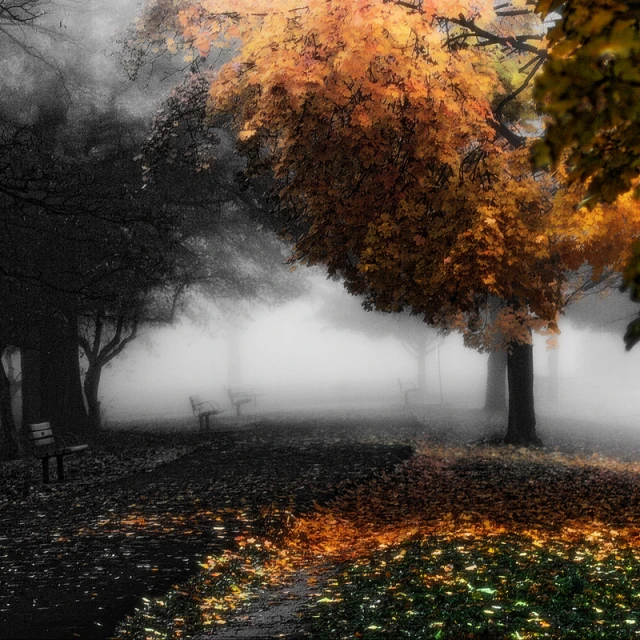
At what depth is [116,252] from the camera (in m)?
16.2

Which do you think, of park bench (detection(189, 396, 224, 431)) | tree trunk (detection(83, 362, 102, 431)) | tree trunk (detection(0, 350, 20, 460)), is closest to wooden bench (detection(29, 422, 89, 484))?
tree trunk (detection(0, 350, 20, 460))

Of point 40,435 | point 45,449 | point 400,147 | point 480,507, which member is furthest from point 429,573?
point 40,435

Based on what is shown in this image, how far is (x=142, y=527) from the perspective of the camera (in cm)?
765

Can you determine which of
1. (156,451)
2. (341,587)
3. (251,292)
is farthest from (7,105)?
(341,587)

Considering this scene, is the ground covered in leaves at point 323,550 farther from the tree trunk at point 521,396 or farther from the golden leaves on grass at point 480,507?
the tree trunk at point 521,396

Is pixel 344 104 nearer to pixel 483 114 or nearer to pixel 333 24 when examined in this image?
pixel 333 24

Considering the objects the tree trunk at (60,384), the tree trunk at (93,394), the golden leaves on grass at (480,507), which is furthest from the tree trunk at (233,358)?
the golden leaves on grass at (480,507)

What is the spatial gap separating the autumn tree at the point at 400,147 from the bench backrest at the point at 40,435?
494 centimetres

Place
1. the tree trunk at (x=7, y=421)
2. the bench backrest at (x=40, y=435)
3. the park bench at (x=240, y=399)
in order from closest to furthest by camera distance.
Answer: the bench backrest at (x=40, y=435), the tree trunk at (x=7, y=421), the park bench at (x=240, y=399)

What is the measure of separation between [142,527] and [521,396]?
10.4 m

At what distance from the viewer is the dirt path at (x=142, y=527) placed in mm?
5113

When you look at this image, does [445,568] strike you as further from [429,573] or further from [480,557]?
[480,557]

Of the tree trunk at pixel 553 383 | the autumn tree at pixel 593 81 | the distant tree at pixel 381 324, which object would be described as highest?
the distant tree at pixel 381 324

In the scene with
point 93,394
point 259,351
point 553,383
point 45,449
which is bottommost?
point 553,383
